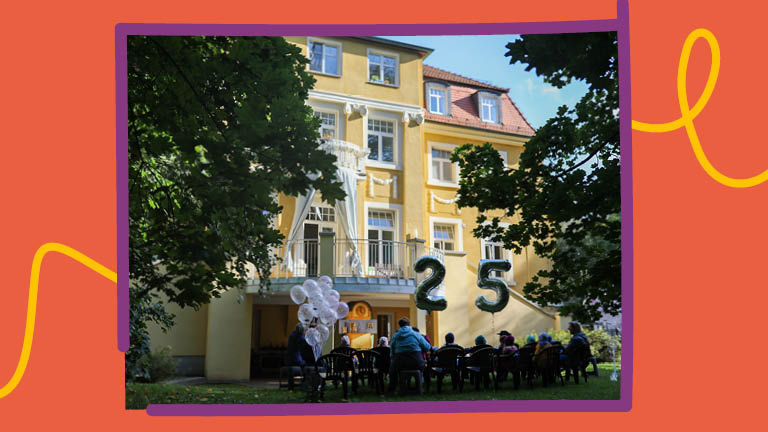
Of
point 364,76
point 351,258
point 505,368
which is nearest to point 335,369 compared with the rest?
point 351,258

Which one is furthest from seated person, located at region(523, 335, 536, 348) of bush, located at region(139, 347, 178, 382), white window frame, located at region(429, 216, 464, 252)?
bush, located at region(139, 347, 178, 382)

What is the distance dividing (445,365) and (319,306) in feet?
4.02

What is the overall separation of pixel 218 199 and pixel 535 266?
117 inches

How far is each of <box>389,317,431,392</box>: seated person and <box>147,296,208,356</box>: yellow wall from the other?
1666 mm

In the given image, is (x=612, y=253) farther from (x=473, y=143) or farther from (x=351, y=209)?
(x=351, y=209)

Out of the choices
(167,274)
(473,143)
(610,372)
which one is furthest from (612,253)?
(167,274)

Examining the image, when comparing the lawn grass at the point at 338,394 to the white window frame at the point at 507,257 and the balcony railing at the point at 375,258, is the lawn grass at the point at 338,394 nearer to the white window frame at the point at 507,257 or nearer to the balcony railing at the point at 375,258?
the white window frame at the point at 507,257

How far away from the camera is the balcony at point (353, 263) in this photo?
582 centimetres

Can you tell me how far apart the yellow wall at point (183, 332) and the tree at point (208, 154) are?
9 cm

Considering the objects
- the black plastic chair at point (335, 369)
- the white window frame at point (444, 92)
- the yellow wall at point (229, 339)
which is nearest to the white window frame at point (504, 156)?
the white window frame at point (444, 92)

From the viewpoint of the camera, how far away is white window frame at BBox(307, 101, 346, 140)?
580 centimetres

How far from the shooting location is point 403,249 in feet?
20.6
